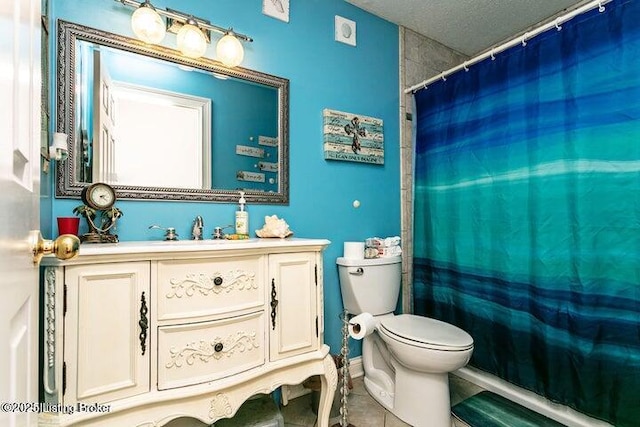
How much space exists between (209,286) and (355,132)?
1317 mm

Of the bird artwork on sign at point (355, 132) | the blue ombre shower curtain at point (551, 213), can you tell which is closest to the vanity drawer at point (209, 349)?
the bird artwork on sign at point (355, 132)

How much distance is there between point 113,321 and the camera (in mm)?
950

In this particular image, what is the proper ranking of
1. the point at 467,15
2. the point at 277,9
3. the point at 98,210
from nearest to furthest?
the point at 98,210 → the point at 277,9 → the point at 467,15

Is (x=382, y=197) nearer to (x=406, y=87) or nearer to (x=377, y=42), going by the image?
(x=406, y=87)

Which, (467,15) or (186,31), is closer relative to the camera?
(186,31)

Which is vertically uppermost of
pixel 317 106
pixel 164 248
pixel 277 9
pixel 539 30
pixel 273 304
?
pixel 277 9

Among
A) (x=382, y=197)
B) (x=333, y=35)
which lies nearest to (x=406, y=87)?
(x=333, y=35)

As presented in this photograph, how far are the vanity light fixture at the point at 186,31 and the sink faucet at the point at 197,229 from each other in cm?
75

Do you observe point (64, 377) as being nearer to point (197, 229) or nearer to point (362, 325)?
point (197, 229)

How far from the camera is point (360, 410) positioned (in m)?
1.66

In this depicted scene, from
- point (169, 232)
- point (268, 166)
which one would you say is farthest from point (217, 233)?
point (268, 166)

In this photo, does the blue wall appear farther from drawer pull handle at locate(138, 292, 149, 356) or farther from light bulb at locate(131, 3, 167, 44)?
drawer pull handle at locate(138, 292, 149, 356)

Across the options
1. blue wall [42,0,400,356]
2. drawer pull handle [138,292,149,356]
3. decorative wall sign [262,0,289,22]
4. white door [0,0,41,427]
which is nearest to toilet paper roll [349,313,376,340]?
blue wall [42,0,400,356]

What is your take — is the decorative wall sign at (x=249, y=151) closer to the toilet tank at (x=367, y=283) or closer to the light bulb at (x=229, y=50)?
the light bulb at (x=229, y=50)
